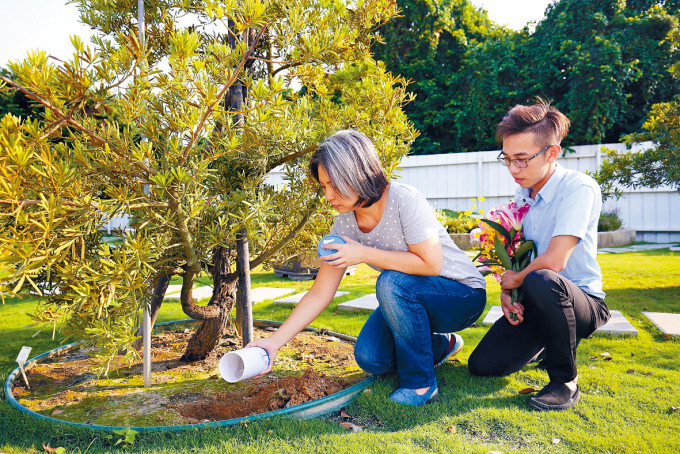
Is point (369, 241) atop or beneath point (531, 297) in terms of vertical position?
atop

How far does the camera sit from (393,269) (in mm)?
2258

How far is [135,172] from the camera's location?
1934mm

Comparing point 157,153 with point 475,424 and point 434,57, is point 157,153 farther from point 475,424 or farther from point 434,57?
point 434,57

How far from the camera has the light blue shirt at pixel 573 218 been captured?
7.25 ft

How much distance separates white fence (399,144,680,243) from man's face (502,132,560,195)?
9494 millimetres

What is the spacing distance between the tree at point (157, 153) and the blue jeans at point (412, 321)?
2.38 feet

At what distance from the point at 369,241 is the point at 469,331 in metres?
1.61

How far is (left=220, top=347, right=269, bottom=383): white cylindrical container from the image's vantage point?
5.77 feet

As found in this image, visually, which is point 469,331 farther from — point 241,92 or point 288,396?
point 241,92

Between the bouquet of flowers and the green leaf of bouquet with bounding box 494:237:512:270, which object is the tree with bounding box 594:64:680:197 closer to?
the bouquet of flowers

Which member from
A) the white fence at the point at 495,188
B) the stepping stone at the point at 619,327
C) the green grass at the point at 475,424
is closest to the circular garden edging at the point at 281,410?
the green grass at the point at 475,424

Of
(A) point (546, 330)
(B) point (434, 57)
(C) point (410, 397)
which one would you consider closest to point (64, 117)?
(C) point (410, 397)

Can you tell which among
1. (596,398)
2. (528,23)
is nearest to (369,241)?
(596,398)

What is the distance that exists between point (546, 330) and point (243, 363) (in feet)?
4.74
